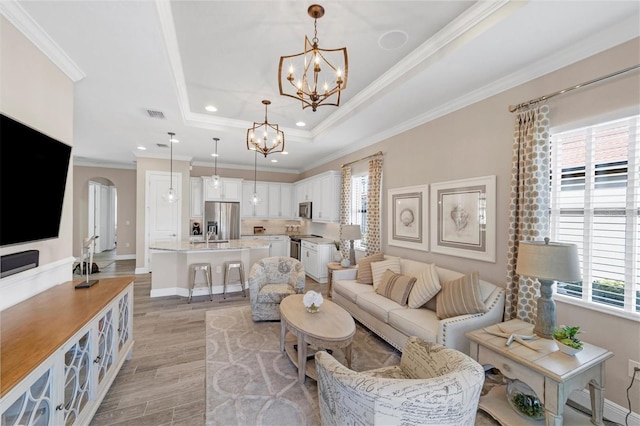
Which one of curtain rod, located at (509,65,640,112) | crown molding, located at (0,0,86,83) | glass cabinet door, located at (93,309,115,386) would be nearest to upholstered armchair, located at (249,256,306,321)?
glass cabinet door, located at (93,309,115,386)

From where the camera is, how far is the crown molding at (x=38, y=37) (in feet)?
5.92

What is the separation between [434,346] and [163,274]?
492 centimetres

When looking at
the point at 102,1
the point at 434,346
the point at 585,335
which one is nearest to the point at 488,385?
the point at 585,335

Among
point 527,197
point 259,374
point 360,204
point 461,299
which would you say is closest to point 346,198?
point 360,204

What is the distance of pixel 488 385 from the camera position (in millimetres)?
2504

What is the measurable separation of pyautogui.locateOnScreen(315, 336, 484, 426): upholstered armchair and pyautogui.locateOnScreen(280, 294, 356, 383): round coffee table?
917 millimetres

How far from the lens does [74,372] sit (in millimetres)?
1733

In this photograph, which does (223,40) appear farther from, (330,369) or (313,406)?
(313,406)

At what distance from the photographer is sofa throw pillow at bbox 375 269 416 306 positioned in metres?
3.28

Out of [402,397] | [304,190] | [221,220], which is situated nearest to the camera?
[402,397]

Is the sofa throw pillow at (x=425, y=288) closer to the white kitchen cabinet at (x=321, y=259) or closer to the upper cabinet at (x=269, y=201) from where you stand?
the white kitchen cabinet at (x=321, y=259)

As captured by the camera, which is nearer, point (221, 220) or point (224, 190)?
point (221, 220)

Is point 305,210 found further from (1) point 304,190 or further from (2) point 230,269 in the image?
(2) point 230,269

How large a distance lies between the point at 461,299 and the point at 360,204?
10.0 feet
